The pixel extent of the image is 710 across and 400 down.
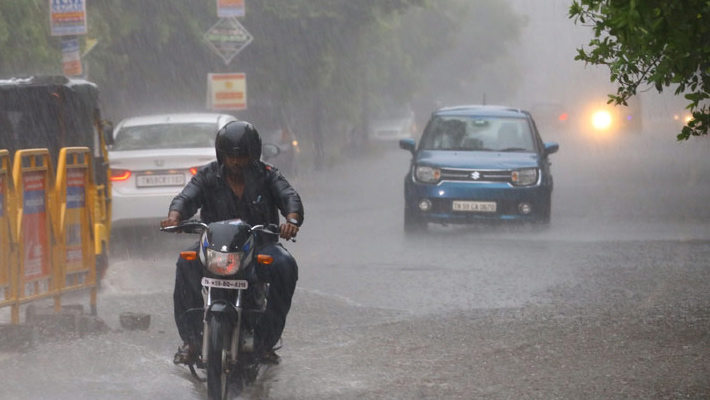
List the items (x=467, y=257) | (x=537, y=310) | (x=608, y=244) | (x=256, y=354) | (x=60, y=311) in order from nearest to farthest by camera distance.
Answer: (x=256, y=354) → (x=60, y=311) → (x=537, y=310) → (x=467, y=257) → (x=608, y=244)

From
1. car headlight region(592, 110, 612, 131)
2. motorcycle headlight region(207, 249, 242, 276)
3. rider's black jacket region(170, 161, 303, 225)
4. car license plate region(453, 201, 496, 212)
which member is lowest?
car headlight region(592, 110, 612, 131)

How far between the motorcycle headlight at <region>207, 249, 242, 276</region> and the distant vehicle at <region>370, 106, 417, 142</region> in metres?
46.4

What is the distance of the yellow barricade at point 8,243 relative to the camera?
9.14 metres

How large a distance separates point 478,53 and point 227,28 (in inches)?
2518

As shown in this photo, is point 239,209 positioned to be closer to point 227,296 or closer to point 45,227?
point 227,296

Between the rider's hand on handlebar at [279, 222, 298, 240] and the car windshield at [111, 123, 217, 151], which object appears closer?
the rider's hand on handlebar at [279, 222, 298, 240]

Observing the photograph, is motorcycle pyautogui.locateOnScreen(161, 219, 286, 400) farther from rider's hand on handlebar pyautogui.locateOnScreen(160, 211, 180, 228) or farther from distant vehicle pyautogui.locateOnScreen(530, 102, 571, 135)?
distant vehicle pyautogui.locateOnScreen(530, 102, 571, 135)

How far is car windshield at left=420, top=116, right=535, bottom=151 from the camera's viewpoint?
18.2m

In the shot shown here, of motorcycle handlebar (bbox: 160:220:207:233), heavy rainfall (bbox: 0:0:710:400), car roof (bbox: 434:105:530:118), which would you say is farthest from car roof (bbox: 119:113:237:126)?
motorcycle handlebar (bbox: 160:220:207:233)

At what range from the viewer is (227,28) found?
27.7 metres

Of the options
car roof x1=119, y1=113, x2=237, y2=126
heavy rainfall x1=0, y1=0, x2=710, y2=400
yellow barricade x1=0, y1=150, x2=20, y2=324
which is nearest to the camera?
heavy rainfall x1=0, y1=0, x2=710, y2=400

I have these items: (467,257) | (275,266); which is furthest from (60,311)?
(467,257)

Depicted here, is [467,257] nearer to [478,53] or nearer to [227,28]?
[227,28]

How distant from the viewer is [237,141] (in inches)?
278
